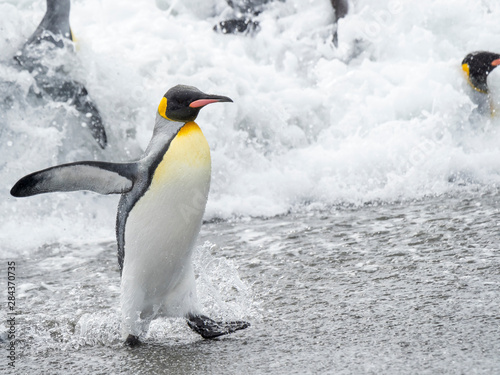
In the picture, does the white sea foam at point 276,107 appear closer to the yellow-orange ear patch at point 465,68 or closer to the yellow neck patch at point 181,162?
the yellow-orange ear patch at point 465,68

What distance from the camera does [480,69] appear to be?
6.41m

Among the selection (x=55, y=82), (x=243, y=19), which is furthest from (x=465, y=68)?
(x=55, y=82)

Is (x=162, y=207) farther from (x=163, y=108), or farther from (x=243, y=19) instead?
(x=243, y=19)

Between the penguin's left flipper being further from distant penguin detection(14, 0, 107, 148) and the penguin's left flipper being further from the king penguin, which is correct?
distant penguin detection(14, 0, 107, 148)

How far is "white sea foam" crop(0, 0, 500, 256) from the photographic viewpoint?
5238 millimetres

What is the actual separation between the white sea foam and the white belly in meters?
1.95

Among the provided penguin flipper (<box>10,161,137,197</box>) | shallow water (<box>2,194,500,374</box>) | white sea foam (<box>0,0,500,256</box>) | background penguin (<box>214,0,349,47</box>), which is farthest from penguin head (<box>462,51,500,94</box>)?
penguin flipper (<box>10,161,137,197</box>)

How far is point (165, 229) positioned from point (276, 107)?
3.93 meters

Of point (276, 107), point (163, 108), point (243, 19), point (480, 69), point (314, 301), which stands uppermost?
point (243, 19)

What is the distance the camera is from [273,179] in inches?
217

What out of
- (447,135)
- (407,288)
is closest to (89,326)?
(407,288)

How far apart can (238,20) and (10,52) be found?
3.09 meters

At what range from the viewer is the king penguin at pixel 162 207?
8.97ft

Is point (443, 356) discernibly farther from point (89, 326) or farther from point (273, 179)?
point (273, 179)
